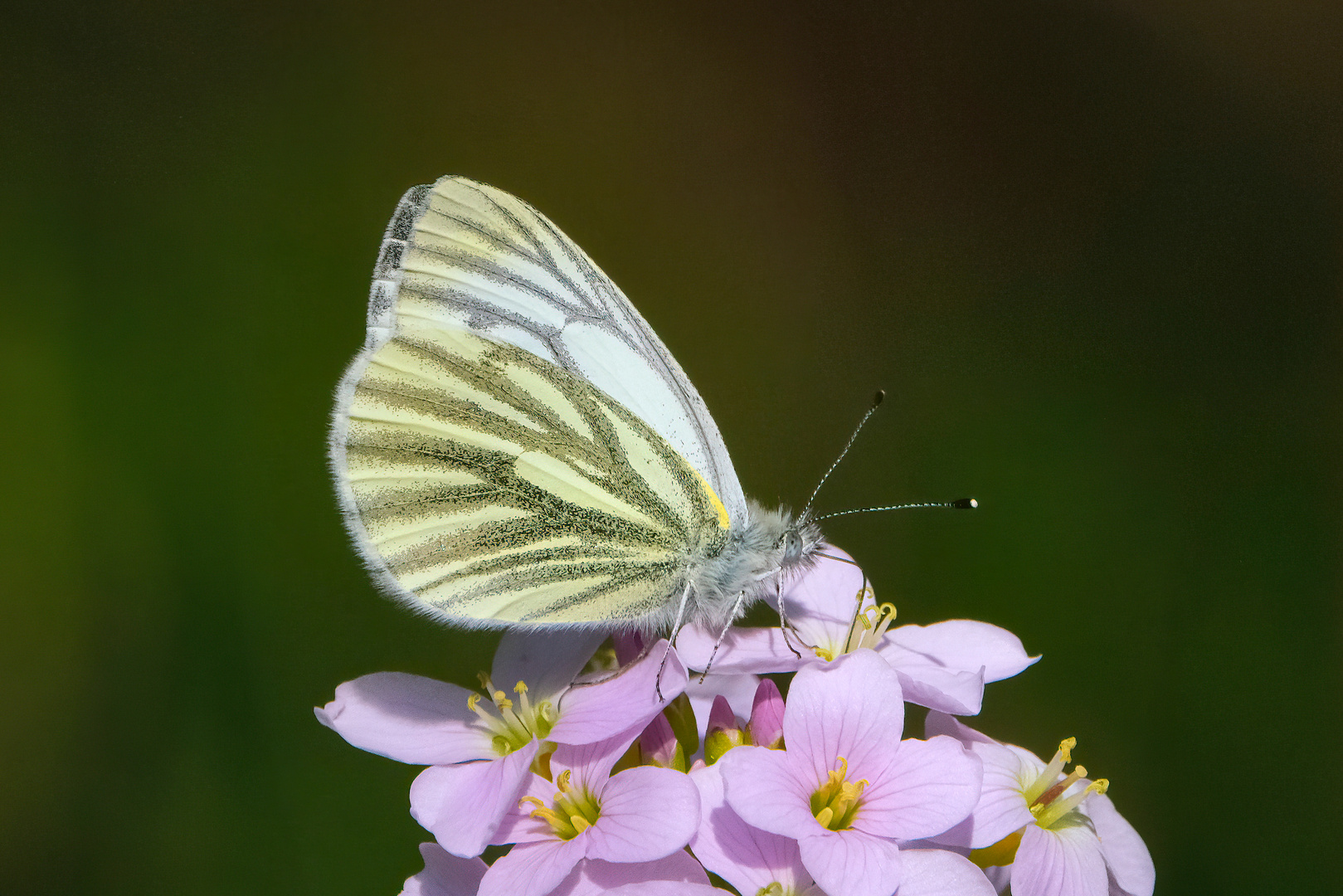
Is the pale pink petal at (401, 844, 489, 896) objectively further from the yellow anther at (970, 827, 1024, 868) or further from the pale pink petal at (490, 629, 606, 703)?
the yellow anther at (970, 827, 1024, 868)

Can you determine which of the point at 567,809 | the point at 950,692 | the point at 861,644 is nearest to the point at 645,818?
the point at 567,809

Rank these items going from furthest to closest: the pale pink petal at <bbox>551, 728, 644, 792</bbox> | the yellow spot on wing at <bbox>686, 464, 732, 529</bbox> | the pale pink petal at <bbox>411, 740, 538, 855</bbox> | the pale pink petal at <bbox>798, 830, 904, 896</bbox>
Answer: the yellow spot on wing at <bbox>686, 464, 732, 529</bbox> → the pale pink petal at <bbox>551, 728, 644, 792</bbox> → the pale pink petal at <bbox>411, 740, 538, 855</bbox> → the pale pink petal at <bbox>798, 830, 904, 896</bbox>

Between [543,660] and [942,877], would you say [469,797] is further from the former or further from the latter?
[942,877]

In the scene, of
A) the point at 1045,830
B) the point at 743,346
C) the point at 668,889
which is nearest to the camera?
the point at 668,889

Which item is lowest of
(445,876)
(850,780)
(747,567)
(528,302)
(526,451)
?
(445,876)

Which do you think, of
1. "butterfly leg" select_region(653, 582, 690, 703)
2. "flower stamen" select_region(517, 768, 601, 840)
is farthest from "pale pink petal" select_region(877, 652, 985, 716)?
"flower stamen" select_region(517, 768, 601, 840)

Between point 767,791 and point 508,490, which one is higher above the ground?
point 508,490

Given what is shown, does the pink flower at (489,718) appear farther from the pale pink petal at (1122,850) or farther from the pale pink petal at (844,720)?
the pale pink petal at (1122,850)
